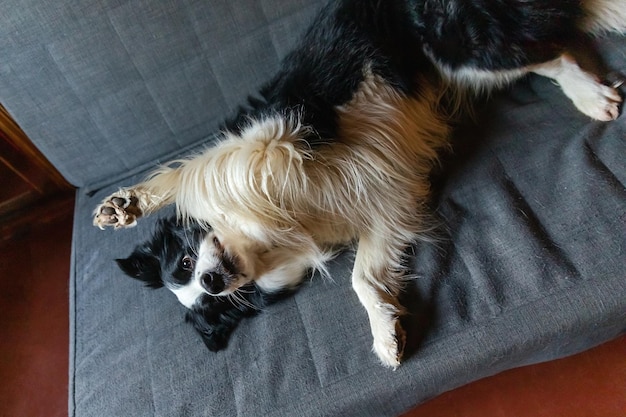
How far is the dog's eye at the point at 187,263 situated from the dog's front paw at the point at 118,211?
0.71 feet

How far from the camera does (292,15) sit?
146cm

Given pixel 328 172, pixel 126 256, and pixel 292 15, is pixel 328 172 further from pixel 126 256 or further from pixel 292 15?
pixel 126 256

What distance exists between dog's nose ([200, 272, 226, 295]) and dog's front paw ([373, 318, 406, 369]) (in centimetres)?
41

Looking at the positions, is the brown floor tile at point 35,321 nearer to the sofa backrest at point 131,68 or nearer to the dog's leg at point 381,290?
the sofa backrest at point 131,68

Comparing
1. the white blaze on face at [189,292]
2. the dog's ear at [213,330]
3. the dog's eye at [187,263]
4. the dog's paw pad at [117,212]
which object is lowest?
the dog's ear at [213,330]

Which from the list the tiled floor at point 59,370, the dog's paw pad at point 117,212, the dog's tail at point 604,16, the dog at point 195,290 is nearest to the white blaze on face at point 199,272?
the dog at point 195,290

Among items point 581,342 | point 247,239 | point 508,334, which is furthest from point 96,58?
point 581,342

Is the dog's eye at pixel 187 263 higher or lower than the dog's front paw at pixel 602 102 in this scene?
lower

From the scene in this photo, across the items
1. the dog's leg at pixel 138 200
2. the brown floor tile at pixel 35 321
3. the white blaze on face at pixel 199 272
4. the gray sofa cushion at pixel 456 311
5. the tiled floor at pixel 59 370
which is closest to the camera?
the gray sofa cushion at pixel 456 311

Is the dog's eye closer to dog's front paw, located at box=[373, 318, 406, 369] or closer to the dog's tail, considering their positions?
dog's front paw, located at box=[373, 318, 406, 369]

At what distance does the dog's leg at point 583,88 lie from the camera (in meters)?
1.31

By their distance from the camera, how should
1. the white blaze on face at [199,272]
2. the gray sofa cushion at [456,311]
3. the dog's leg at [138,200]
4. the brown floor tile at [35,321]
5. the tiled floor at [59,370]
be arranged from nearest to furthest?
the gray sofa cushion at [456,311] < the white blaze on face at [199,272] < the dog's leg at [138,200] < the tiled floor at [59,370] < the brown floor tile at [35,321]

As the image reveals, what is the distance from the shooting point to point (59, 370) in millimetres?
1899

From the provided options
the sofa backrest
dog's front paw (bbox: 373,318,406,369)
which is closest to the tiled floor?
dog's front paw (bbox: 373,318,406,369)
